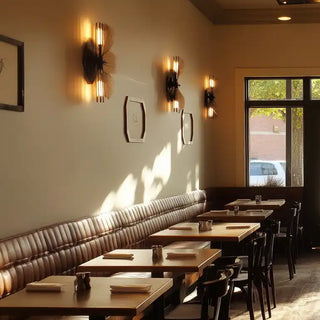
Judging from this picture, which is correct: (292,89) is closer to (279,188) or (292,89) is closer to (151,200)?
(279,188)

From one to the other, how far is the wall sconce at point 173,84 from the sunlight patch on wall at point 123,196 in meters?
1.73

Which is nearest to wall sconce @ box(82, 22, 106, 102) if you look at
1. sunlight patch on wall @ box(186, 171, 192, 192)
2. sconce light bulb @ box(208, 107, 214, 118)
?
sunlight patch on wall @ box(186, 171, 192, 192)

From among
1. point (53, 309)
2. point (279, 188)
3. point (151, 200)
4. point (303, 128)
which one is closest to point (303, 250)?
point (279, 188)

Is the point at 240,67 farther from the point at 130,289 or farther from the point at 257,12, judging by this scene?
the point at 130,289

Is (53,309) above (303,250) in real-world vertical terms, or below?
above

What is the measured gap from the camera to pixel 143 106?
8.55m

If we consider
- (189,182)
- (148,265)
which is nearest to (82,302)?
(148,265)

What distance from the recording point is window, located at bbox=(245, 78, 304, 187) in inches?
495

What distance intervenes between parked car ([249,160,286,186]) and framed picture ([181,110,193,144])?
2232 millimetres

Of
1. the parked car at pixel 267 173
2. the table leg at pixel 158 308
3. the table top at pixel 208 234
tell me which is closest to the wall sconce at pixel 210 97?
the parked car at pixel 267 173

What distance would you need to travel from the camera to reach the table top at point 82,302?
12.1ft

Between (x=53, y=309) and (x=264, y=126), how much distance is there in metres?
9.42

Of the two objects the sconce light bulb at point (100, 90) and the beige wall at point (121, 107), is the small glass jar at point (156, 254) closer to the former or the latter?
the beige wall at point (121, 107)

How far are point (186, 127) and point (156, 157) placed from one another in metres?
1.70
